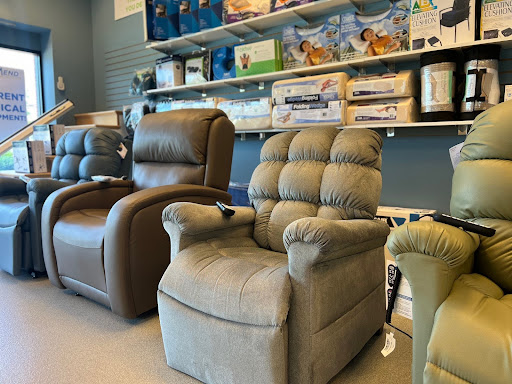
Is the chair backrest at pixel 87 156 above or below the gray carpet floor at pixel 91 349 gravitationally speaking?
above

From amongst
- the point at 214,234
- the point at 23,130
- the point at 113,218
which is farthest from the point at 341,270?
the point at 23,130

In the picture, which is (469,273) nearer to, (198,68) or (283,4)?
(283,4)

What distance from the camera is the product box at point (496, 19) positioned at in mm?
2104

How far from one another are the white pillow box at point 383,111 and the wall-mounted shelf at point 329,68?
286 mm

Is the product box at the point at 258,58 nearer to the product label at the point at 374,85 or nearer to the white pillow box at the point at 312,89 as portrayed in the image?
the white pillow box at the point at 312,89

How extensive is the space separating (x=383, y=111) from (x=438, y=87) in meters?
0.35

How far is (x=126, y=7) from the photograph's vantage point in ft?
15.7

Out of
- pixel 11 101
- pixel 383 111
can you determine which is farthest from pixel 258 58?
pixel 11 101

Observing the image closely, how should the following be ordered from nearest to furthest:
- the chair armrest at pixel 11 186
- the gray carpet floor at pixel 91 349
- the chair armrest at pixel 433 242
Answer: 1. the chair armrest at pixel 433 242
2. the gray carpet floor at pixel 91 349
3. the chair armrest at pixel 11 186

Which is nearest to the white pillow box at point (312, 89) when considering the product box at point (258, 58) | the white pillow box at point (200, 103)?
the product box at point (258, 58)

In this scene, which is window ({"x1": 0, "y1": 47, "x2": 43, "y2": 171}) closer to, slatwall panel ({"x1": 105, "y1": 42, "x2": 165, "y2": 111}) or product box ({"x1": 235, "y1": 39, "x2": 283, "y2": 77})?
slatwall panel ({"x1": 105, "y1": 42, "x2": 165, "y2": 111})

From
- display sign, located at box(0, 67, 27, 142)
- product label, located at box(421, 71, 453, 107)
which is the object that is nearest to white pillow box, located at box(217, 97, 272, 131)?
product label, located at box(421, 71, 453, 107)

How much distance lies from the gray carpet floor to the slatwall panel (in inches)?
122

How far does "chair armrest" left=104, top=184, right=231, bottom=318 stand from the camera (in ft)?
6.16
